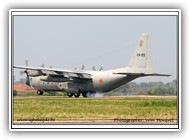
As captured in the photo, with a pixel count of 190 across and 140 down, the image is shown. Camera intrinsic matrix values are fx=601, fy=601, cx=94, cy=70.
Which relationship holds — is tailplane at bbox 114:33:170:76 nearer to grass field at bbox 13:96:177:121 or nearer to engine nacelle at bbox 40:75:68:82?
grass field at bbox 13:96:177:121

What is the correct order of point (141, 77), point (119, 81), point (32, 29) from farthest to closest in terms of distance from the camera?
point (119, 81) < point (141, 77) < point (32, 29)

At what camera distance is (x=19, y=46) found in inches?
479

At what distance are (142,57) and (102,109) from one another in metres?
3.25

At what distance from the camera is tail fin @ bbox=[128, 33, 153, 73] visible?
1313cm

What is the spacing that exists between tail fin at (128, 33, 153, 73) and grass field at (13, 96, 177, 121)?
884mm

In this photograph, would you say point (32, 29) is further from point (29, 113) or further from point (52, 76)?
point (52, 76)

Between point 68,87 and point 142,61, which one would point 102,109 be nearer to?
point 142,61

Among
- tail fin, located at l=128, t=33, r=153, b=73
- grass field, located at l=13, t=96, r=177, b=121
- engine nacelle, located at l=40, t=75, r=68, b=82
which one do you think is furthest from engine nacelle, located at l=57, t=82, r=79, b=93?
grass field, located at l=13, t=96, r=177, b=121

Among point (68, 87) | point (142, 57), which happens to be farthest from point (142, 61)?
point (68, 87)

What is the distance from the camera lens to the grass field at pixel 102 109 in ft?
40.9

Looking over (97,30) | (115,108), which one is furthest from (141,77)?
(97,30)

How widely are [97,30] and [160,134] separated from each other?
101 inches

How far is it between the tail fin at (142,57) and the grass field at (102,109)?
2.90ft

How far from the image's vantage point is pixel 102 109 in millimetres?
14234
